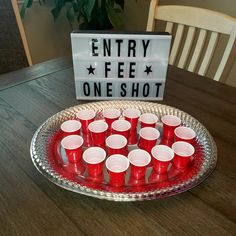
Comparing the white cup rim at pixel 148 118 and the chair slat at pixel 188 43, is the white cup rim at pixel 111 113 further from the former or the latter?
the chair slat at pixel 188 43

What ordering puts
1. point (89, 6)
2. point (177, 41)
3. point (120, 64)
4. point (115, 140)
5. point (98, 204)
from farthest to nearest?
point (89, 6), point (177, 41), point (120, 64), point (115, 140), point (98, 204)

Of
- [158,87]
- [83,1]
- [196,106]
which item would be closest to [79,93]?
[158,87]

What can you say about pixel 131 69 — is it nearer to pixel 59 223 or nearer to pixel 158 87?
pixel 158 87

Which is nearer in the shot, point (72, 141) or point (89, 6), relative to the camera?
point (72, 141)

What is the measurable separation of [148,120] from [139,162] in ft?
0.51

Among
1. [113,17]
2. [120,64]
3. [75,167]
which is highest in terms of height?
[120,64]

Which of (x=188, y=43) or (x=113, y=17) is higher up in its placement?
(x=188, y=43)

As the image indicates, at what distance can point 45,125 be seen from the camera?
0.66m

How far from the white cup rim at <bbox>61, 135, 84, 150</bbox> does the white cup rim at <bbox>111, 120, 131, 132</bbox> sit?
0.30 feet

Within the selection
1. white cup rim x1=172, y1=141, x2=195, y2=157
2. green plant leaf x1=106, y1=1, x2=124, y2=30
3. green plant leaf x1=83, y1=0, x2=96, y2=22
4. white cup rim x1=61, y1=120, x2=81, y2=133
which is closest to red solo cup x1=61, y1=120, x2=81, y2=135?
white cup rim x1=61, y1=120, x2=81, y2=133

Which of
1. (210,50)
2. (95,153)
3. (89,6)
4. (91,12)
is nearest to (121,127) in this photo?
(95,153)

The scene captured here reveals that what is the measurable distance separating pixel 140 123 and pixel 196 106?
0.69 ft

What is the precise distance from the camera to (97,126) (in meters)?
0.63

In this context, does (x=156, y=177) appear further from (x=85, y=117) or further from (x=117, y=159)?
(x=85, y=117)
